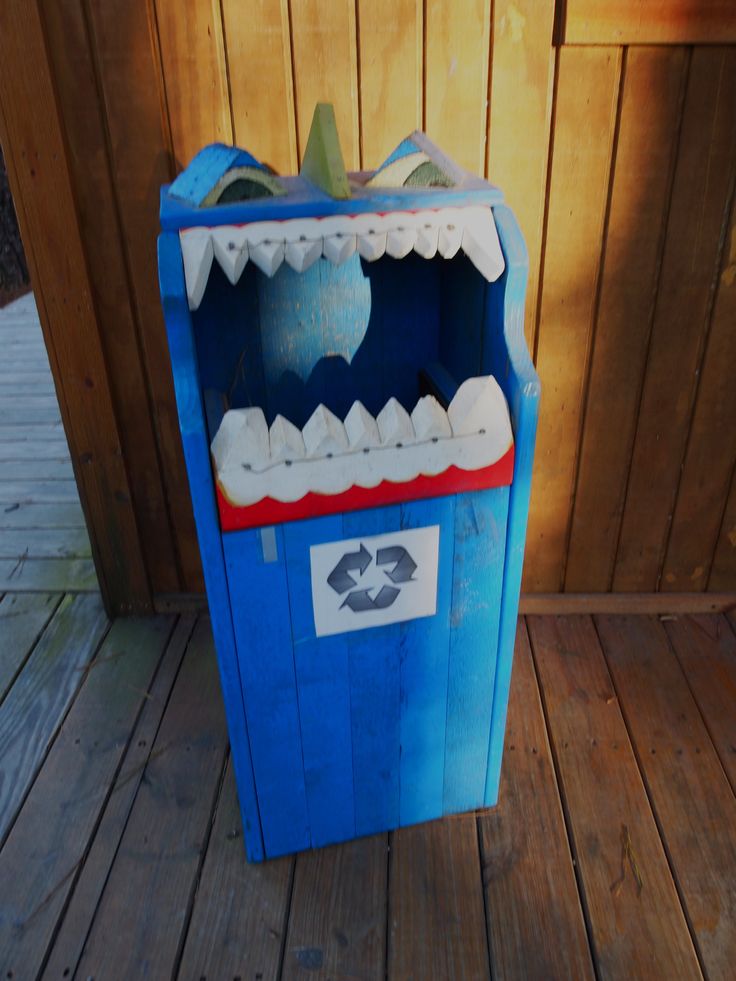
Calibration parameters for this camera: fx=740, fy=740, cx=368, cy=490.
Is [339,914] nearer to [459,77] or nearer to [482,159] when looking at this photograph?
[482,159]

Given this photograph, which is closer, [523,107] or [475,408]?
[475,408]

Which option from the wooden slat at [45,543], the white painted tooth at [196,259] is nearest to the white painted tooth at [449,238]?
the white painted tooth at [196,259]

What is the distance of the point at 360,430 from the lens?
43.2 inches

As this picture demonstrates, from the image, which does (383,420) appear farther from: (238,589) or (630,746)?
(630,746)

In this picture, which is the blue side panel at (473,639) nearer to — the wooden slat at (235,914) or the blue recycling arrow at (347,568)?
the blue recycling arrow at (347,568)

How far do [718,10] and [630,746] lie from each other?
1.55 metres

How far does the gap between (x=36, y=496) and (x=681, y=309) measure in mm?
2382

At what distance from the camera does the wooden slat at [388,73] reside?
1.46m

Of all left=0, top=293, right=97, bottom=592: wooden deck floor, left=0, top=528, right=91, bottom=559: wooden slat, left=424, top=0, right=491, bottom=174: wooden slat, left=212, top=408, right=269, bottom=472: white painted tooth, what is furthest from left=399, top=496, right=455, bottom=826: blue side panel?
left=0, top=528, right=91, bottom=559: wooden slat

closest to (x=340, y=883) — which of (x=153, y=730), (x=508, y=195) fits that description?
(x=153, y=730)

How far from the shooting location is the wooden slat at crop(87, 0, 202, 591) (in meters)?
1.47

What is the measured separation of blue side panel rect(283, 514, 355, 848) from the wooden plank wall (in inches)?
33.5

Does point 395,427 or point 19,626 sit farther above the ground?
point 395,427

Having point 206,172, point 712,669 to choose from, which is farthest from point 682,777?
point 206,172
